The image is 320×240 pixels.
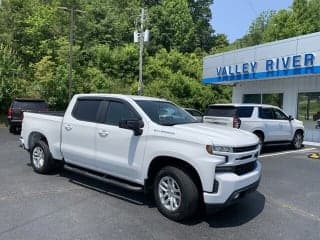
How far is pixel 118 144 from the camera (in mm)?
6863

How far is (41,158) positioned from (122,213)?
3.43 m

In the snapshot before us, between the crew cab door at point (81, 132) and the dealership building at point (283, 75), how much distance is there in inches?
456

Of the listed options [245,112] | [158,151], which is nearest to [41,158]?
[158,151]

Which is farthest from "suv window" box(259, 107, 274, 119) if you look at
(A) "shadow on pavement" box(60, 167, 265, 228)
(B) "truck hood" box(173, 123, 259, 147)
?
(B) "truck hood" box(173, 123, 259, 147)

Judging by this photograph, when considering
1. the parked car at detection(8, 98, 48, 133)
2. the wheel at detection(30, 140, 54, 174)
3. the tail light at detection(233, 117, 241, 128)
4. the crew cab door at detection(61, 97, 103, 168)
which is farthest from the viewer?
the parked car at detection(8, 98, 48, 133)

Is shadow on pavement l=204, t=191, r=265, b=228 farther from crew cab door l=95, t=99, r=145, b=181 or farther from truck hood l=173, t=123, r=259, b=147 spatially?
crew cab door l=95, t=99, r=145, b=181

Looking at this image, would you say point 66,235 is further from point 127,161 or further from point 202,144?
point 202,144

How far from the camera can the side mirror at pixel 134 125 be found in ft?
21.2

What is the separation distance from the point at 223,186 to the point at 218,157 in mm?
417

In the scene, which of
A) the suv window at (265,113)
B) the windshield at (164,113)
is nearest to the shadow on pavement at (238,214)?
the windshield at (164,113)

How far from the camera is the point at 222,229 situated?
5727mm

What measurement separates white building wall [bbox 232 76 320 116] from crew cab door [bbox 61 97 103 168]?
12.7 meters

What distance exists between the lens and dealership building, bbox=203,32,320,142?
55.9 feet

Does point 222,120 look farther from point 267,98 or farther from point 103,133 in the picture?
point 267,98
